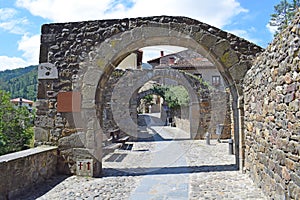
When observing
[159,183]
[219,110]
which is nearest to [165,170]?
[159,183]

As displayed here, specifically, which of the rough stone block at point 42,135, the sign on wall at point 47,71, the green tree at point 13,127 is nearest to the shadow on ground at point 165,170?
the rough stone block at point 42,135

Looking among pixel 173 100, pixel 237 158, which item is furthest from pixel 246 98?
pixel 173 100

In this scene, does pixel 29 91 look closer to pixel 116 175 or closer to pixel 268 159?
pixel 116 175

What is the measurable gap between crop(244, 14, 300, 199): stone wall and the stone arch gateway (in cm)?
78

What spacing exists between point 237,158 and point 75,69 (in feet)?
11.2

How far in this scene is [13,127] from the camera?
47.6 ft

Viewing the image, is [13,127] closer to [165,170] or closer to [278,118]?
[165,170]

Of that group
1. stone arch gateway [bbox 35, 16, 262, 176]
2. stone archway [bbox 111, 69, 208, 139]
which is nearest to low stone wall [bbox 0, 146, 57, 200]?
stone arch gateway [bbox 35, 16, 262, 176]

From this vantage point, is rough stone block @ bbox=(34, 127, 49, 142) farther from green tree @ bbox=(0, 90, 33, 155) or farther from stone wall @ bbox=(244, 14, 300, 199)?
green tree @ bbox=(0, 90, 33, 155)

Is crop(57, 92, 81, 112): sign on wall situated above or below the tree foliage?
below

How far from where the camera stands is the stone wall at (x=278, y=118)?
2.57 m

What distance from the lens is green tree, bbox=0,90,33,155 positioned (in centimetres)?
1388

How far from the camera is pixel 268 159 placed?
343 cm

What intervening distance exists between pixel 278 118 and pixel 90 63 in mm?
3313
